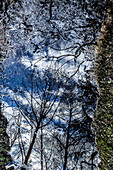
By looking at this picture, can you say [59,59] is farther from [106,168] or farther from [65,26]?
[106,168]

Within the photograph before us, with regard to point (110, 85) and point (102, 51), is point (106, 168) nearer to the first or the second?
point (110, 85)

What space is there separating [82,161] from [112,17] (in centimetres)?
402

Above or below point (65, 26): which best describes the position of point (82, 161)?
below

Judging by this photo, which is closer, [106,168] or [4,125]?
[106,168]

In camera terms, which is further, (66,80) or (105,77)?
(66,80)

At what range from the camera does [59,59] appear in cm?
597

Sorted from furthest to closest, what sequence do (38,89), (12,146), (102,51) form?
(12,146), (38,89), (102,51)

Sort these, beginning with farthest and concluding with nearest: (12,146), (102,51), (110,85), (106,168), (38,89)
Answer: (12,146) < (38,89) < (102,51) < (110,85) < (106,168)

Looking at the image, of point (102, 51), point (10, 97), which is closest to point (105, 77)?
point (102, 51)

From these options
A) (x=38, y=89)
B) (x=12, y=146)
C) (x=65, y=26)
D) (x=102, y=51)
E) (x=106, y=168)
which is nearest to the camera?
(x=106, y=168)

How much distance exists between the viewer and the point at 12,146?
566cm

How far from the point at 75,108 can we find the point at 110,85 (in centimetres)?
171

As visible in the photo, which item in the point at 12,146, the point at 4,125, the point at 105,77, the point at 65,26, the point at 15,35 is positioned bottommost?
the point at 12,146

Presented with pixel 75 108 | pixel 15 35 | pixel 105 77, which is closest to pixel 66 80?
pixel 75 108
